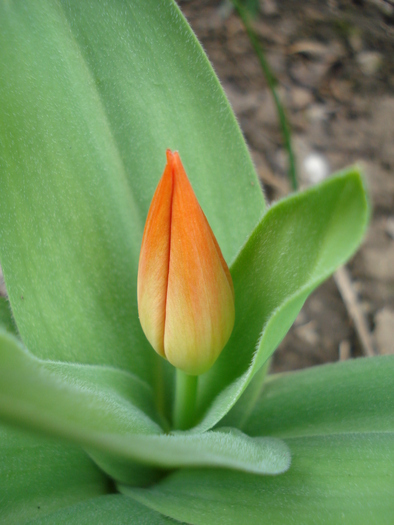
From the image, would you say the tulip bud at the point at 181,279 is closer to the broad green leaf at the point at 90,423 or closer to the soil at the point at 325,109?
the broad green leaf at the point at 90,423

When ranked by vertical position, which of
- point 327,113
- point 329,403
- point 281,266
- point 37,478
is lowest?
point 327,113

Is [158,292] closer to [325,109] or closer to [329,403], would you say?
[329,403]

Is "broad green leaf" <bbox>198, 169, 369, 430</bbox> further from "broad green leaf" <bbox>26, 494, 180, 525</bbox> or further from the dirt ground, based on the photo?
the dirt ground

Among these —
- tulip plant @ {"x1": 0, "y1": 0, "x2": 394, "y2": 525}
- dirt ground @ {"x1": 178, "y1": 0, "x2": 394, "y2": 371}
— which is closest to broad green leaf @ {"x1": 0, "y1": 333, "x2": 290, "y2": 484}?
tulip plant @ {"x1": 0, "y1": 0, "x2": 394, "y2": 525}

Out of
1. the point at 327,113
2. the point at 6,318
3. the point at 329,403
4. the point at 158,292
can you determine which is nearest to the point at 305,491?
the point at 329,403

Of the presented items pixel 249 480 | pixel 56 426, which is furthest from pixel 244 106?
pixel 56 426
